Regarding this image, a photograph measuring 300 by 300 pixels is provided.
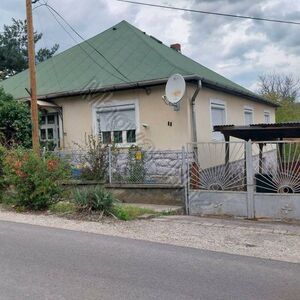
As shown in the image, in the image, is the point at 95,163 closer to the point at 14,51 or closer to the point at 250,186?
the point at 250,186

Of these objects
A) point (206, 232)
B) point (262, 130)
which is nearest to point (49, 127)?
A: point (262, 130)

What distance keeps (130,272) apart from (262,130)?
292 inches

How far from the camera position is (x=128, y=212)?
32.8 feet

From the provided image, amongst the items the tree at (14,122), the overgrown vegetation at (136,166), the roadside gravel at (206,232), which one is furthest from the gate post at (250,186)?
the tree at (14,122)

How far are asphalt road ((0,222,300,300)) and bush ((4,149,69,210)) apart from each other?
332cm

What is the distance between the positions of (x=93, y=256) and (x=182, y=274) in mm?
1510

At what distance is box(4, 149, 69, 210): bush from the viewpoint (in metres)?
10.6

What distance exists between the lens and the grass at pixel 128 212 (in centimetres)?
969

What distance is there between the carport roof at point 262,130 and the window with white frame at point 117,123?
3.53 metres

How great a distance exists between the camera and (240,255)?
653 centimetres

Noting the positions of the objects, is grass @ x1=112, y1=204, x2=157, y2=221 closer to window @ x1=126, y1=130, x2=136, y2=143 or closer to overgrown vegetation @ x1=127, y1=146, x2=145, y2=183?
overgrown vegetation @ x1=127, y1=146, x2=145, y2=183

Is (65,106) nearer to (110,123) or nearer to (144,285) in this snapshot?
(110,123)

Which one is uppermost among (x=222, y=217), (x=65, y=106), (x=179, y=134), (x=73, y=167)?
(x=65, y=106)

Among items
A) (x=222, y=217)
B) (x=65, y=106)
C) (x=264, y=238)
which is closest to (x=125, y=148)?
(x=65, y=106)
